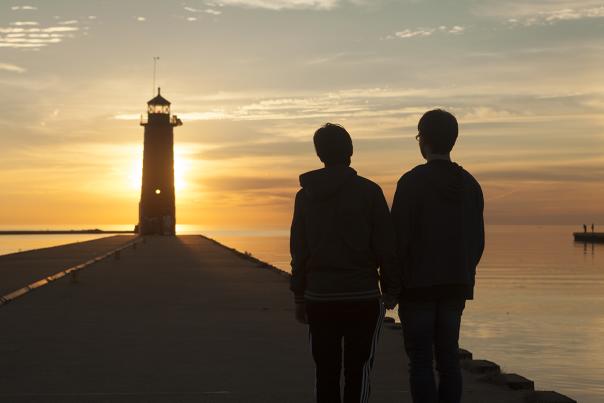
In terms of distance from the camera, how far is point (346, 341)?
5008 mm

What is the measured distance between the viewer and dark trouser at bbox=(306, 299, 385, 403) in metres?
4.89

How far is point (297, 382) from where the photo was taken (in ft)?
24.6

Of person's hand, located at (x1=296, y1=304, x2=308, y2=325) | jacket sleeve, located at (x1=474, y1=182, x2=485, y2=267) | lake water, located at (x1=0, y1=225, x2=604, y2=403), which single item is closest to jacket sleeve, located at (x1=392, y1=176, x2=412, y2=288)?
jacket sleeve, located at (x1=474, y1=182, x2=485, y2=267)

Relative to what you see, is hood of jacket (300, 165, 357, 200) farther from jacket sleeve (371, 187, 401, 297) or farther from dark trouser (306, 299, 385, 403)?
dark trouser (306, 299, 385, 403)

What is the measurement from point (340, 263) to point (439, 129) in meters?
0.94

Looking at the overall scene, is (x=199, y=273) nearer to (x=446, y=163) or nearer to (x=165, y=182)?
(x=446, y=163)

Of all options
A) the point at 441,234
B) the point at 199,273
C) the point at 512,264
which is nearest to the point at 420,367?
the point at 441,234

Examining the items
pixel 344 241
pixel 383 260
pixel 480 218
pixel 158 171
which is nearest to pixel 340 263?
pixel 344 241

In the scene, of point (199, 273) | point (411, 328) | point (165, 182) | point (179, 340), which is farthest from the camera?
point (165, 182)

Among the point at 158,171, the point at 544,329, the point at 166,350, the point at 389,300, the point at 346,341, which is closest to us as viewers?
the point at 389,300

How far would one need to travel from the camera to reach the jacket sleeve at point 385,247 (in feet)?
15.9

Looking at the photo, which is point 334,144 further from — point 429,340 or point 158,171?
point 158,171

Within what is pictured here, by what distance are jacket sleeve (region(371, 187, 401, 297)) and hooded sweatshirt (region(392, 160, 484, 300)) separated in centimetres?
7

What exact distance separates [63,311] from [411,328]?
921cm
